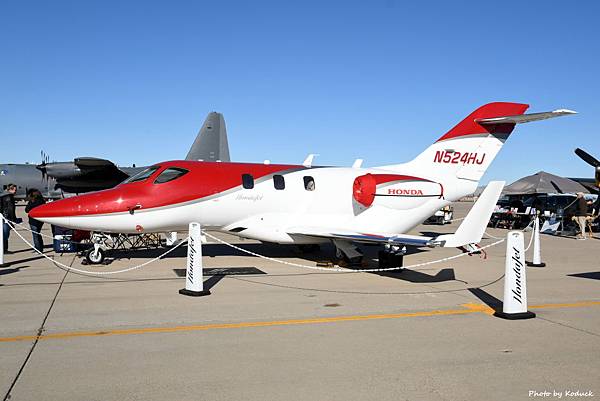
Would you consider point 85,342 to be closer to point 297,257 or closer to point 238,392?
point 238,392

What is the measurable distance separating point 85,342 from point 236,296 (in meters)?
3.14

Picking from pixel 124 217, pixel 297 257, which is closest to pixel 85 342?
pixel 124 217

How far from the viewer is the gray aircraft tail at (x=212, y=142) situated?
33.8 metres

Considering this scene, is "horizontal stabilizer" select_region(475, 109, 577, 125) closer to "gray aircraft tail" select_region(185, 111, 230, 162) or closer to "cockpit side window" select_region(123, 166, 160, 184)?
"cockpit side window" select_region(123, 166, 160, 184)

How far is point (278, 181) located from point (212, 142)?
21.5m

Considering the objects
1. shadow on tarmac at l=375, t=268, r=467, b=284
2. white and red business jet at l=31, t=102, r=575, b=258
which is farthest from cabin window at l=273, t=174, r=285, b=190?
shadow on tarmac at l=375, t=268, r=467, b=284

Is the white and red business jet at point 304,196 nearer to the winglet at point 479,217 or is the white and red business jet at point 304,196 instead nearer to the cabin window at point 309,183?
the cabin window at point 309,183

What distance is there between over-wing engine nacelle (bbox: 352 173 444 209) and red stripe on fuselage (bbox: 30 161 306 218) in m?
2.47

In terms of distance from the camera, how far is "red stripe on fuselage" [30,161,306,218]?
39.1 ft

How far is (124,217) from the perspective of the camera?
12.1 m

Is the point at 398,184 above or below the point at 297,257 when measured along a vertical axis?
above

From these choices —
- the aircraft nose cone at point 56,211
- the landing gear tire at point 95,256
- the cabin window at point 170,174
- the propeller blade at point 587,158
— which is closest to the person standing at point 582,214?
the propeller blade at point 587,158

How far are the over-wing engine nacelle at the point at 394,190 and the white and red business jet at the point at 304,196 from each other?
27mm

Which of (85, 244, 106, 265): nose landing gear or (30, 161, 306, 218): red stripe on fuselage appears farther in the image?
(85, 244, 106, 265): nose landing gear
